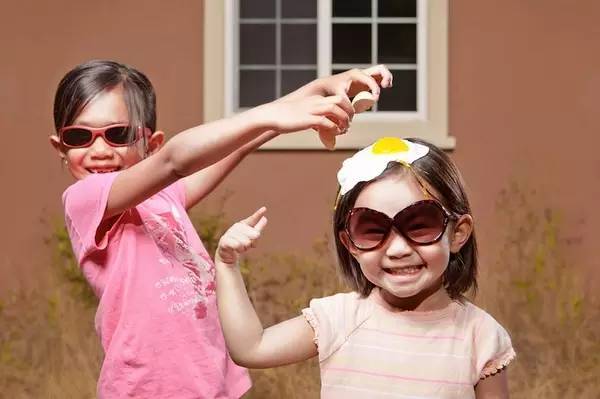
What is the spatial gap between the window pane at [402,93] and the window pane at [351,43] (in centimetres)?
26

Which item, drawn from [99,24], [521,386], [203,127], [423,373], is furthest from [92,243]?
[99,24]

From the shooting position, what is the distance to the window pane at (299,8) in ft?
26.7

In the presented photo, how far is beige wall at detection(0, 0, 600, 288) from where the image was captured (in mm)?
7711

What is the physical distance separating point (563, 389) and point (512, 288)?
0.84 metres

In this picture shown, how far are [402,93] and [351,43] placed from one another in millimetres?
488

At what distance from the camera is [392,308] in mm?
2441

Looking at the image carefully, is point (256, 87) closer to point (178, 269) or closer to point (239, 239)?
point (178, 269)

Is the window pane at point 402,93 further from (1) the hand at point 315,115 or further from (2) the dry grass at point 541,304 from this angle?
(1) the hand at point 315,115

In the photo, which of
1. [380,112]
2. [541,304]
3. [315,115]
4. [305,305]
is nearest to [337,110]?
[315,115]

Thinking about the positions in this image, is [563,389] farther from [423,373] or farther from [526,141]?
[423,373]

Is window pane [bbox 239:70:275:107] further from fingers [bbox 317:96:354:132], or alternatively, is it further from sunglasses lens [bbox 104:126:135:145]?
fingers [bbox 317:96:354:132]

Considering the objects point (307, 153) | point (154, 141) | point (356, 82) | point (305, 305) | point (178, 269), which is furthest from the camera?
point (307, 153)

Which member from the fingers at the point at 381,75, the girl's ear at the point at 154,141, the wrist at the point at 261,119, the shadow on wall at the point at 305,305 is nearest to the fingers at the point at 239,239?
the wrist at the point at 261,119

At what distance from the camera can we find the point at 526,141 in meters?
7.82
